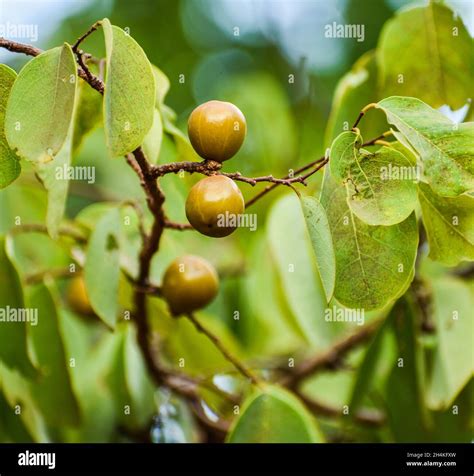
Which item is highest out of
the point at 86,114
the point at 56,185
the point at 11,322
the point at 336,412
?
the point at 86,114

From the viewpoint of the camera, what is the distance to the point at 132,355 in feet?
6.07

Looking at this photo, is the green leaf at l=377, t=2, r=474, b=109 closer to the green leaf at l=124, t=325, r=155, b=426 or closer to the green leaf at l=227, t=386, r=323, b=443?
the green leaf at l=227, t=386, r=323, b=443

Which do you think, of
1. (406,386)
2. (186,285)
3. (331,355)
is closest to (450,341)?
(406,386)

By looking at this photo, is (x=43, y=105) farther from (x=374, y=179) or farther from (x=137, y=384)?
(x=137, y=384)

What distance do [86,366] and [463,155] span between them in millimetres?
1225

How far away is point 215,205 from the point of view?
3.23 ft

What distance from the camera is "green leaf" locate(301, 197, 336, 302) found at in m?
0.96

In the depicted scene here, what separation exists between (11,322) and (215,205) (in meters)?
0.61

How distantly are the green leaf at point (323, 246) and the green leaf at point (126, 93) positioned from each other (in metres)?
0.25

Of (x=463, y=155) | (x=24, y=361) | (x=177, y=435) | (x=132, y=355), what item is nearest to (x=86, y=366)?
(x=132, y=355)

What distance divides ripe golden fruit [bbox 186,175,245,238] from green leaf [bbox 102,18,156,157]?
4.3 inches

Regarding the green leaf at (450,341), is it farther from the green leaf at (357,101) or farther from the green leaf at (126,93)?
the green leaf at (126,93)

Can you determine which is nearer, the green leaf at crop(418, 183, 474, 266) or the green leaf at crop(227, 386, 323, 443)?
the green leaf at crop(418, 183, 474, 266)

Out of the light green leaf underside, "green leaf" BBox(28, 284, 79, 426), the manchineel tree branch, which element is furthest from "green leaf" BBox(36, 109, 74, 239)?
"green leaf" BBox(28, 284, 79, 426)
